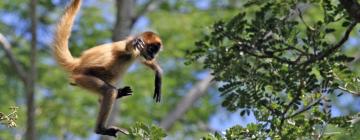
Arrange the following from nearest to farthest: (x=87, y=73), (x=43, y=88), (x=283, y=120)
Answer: (x=283, y=120) → (x=87, y=73) → (x=43, y=88)

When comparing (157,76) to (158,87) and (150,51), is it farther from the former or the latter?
(150,51)

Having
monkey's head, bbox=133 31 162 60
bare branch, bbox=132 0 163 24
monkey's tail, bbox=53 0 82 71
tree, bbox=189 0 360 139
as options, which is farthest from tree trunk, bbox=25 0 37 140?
tree, bbox=189 0 360 139

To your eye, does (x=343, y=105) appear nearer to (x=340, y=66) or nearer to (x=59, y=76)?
(x=59, y=76)

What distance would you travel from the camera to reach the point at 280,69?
642cm

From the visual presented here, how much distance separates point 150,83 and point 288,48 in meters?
9.85

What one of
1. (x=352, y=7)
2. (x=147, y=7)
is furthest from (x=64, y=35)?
(x=147, y=7)

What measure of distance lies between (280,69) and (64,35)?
105 inches

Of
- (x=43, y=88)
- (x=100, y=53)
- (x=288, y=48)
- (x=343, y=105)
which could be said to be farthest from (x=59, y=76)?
(x=288, y=48)

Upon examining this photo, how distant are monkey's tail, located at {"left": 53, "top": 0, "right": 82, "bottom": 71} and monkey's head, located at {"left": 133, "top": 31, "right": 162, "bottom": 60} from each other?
30.9 inches

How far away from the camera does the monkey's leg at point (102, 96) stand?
7.14 metres

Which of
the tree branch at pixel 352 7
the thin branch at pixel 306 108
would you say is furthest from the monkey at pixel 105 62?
the tree branch at pixel 352 7

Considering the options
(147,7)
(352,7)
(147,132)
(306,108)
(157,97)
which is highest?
(147,7)

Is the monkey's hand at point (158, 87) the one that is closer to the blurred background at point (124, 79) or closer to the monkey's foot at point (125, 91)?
the monkey's foot at point (125, 91)

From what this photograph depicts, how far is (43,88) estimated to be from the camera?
54.4 feet
